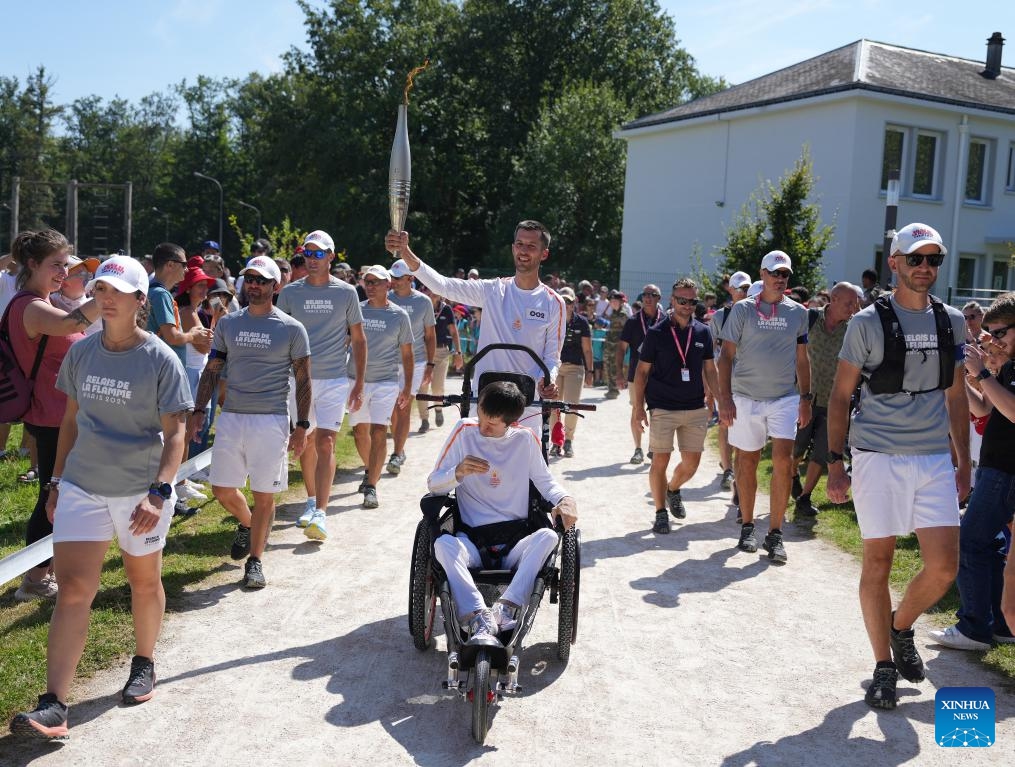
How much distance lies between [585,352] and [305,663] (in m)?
8.98

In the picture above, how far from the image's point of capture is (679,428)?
9.30 metres

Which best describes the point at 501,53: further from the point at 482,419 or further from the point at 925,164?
the point at 482,419

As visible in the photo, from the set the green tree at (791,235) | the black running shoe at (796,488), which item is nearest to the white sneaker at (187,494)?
the black running shoe at (796,488)

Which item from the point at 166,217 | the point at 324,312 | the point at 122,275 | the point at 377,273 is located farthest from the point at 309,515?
the point at 166,217

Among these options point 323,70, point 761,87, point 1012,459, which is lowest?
point 1012,459

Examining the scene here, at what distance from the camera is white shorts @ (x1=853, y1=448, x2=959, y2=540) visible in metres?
5.09

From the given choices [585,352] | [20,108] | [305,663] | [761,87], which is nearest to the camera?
[305,663]

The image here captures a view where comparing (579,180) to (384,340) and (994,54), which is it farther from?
(384,340)

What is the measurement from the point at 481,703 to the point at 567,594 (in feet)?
3.89

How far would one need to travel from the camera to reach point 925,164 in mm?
28109

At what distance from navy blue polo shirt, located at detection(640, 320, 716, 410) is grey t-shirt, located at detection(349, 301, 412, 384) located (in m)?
2.50

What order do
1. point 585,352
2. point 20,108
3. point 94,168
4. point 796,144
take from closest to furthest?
point 585,352 → point 796,144 → point 20,108 → point 94,168

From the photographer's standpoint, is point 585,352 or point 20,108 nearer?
point 585,352

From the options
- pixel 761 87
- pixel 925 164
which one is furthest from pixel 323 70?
pixel 925 164
